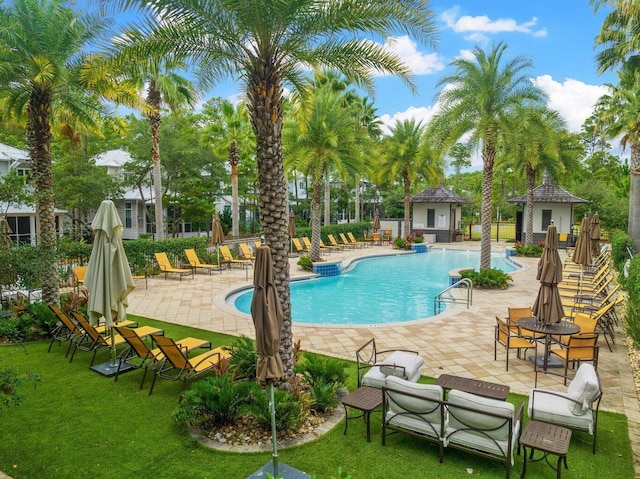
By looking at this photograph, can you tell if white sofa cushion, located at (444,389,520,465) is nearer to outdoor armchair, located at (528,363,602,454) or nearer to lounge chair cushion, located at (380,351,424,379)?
outdoor armchair, located at (528,363,602,454)

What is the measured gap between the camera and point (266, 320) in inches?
192

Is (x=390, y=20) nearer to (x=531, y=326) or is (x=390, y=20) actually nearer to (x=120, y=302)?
(x=531, y=326)

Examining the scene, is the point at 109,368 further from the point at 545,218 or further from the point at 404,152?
the point at 545,218

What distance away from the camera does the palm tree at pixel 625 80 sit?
17148 millimetres

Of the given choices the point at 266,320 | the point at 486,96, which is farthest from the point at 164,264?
the point at 266,320

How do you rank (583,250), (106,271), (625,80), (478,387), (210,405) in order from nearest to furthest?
1. (210,405)
2. (478,387)
3. (106,271)
4. (583,250)
5. (625,80)

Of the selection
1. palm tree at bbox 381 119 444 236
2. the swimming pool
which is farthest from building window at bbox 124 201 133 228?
the swimming pool

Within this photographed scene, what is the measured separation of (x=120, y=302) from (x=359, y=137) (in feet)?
58.0

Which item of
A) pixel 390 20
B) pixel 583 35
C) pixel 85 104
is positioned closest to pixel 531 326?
pixel 390 20

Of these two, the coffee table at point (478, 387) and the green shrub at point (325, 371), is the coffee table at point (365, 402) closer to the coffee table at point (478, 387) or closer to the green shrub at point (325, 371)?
the green shrub at point (325, 371)

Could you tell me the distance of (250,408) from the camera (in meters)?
5.61

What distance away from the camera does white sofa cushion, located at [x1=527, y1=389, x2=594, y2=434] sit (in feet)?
17.1

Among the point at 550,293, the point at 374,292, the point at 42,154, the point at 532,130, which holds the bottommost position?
the point at 374,292

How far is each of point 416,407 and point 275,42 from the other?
537 centimetres
